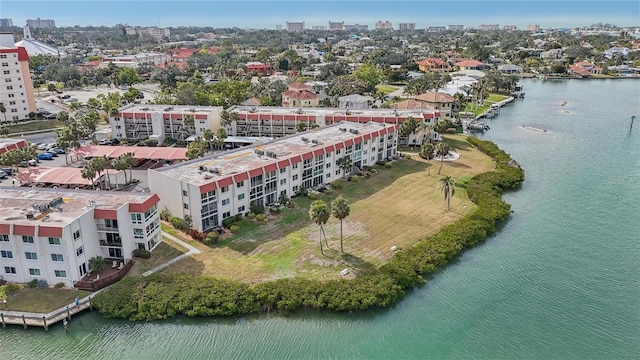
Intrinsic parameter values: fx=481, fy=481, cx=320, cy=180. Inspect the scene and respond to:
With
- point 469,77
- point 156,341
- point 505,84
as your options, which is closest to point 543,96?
point 505,84

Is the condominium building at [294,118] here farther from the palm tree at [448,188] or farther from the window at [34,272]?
the window at [34,272]

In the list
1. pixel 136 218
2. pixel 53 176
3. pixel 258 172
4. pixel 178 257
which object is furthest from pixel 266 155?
pixel 53 176

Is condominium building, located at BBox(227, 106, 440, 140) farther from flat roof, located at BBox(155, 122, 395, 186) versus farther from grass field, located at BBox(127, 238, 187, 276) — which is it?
grass field, located at BBox(127, 238, 187, 276)

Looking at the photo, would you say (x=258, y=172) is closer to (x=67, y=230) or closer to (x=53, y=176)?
(x=67, y=230)

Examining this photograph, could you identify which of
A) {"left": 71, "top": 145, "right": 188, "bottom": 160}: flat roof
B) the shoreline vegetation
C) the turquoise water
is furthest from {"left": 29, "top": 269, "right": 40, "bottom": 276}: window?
{"left": 71, "top": 145, "right": 188, "bottom": 160}: flat roof

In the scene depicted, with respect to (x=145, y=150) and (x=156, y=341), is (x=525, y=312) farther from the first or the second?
(x=145, y=150)
